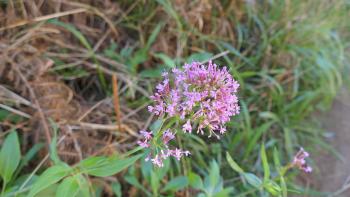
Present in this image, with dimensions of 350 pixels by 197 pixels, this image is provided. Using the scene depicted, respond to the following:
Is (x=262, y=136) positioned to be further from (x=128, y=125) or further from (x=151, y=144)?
(x=151, y=144)

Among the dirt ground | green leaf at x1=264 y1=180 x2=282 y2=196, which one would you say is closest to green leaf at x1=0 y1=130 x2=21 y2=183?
green leaf at x1=264 y1=180 x2=282 y2=196

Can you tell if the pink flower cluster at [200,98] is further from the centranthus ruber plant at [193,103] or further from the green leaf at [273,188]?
the green leaf at [273,188]

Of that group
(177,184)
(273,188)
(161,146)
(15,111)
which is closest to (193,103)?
(161,146)

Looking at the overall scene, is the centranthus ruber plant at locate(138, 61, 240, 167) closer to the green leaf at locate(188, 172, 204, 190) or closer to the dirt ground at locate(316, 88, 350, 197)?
the green leaf at locate(188, 172, 204, 190)

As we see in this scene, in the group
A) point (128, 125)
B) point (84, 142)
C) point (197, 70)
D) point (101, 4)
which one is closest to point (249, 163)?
point (128, 125)

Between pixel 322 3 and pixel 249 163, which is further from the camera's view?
pixel 322 3

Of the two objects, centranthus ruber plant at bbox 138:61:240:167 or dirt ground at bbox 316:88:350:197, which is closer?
centranthus ruber plant at bbox 138:61:240:167

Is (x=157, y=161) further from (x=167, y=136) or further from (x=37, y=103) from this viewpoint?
(x=37, y=103)
